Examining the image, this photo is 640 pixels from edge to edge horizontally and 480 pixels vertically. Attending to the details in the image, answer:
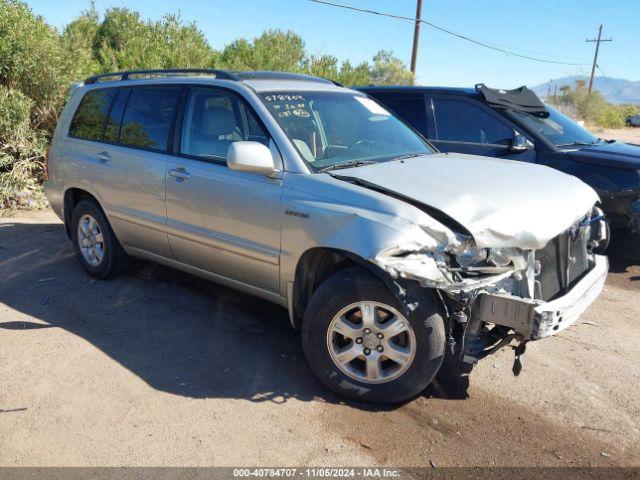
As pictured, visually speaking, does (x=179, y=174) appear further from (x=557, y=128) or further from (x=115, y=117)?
(x=557, y=128)

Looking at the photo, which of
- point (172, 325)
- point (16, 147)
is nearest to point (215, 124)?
point (172, 325)

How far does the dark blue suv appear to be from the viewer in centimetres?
580

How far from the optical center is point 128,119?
5.18 meters

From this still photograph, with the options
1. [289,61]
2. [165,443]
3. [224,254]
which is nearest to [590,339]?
[224,254]

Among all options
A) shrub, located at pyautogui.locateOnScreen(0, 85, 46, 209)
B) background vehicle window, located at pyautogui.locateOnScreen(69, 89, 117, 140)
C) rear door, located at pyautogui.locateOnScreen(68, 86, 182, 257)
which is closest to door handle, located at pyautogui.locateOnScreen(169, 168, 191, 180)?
rear door, located at pyautogui.locateOnScreen(68, 86, 182, 257)

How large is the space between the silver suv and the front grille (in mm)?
13

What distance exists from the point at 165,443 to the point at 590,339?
10.6 ft

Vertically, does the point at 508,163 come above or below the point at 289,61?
below

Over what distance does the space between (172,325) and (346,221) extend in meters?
2.00

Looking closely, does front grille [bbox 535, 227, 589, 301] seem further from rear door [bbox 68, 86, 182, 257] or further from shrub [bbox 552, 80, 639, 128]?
shrub [bbox 552, 80, 639, 128]

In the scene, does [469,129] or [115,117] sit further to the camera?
[469,129]

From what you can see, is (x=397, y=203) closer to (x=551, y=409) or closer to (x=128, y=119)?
(x=551, y=409)

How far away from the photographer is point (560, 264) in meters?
3.65

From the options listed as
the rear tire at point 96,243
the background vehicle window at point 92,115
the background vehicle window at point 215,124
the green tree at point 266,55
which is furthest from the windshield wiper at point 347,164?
the green tree at point 266,55
